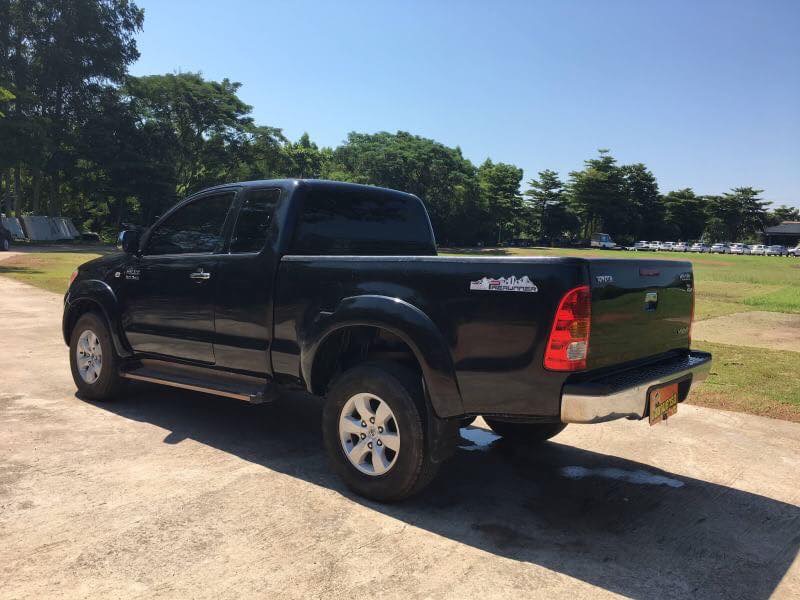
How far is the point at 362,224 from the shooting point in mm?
4969

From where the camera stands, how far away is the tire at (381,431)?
11.7 feet

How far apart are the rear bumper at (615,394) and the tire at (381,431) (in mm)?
851

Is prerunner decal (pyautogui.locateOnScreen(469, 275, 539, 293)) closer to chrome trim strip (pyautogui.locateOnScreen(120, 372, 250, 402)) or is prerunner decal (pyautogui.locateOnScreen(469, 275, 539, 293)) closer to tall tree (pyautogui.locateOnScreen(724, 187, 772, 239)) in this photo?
chrome trim strip (pyautogui.locateOnScreen(120, 372, 250, 402))

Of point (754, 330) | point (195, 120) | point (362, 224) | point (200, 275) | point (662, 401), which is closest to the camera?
point (662, 401)

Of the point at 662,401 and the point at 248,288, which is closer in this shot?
the point at 662,401

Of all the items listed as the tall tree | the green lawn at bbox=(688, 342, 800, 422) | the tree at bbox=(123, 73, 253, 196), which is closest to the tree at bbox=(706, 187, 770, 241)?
the tall tree

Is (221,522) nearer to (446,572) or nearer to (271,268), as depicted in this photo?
(446,572)

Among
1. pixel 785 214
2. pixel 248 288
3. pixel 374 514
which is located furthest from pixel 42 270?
pixel 785 214

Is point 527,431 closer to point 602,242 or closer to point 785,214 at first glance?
point 602,242

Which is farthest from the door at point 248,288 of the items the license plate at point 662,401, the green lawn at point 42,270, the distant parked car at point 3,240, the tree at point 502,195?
the tree at point 502,195

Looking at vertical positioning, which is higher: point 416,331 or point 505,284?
point 505,284

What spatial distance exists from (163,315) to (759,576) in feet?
14.5

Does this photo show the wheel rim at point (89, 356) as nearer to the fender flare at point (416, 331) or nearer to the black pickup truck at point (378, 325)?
the black pickup truck at point (378, 325)

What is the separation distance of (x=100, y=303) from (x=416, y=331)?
3.45m
